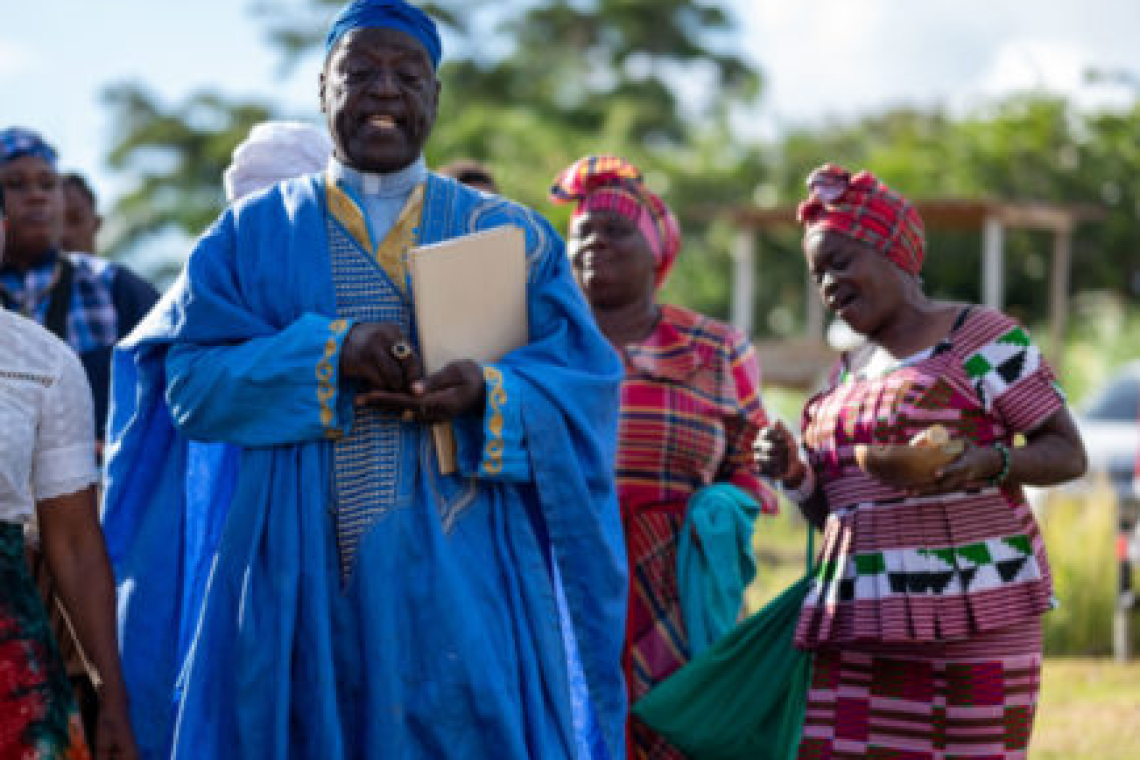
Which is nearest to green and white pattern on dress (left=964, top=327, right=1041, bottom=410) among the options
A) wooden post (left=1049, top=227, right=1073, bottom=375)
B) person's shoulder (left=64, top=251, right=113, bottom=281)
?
person's shoulder (left=64, top=251, right=113, bottom=281)

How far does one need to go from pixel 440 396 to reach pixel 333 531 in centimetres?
39

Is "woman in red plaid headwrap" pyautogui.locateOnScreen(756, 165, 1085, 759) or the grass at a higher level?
"woman in red plaid headwrap" pyautogui.locateOnScreen(756, 165, 1085, 759)

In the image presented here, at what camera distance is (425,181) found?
4.09 m

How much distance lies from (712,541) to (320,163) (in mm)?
1748

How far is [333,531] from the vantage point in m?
3.79

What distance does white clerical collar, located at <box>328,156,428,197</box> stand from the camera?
4016 millimetres

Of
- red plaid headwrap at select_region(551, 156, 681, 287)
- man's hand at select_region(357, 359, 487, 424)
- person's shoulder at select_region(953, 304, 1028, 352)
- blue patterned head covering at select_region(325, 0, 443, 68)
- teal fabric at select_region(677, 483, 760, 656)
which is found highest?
blue patterned head covering at select_region(325, 0, 443, 68)

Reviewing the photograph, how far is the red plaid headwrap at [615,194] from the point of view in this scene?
5848 millimetres

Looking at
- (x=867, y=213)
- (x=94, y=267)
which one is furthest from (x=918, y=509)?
(x=94, y=267)

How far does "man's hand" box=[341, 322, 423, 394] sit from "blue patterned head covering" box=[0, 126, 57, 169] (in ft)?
9.99

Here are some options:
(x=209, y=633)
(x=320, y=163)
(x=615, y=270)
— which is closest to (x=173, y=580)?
(x=209, y=633)

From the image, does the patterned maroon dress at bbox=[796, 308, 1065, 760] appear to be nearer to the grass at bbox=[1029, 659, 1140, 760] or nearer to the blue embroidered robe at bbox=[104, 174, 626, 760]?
the blue embroidered robe at bbox=[104, 174, 626, 760]

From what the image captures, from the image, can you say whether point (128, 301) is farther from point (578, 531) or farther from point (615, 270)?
point (578, 531)

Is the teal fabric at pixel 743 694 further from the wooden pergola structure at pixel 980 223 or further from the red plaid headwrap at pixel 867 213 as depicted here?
the wooden pergola structure at pixel 980 223
